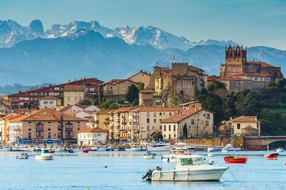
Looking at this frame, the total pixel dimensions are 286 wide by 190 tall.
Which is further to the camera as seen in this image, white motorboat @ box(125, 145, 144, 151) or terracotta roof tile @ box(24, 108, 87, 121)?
terracotta roof tile @ box(24, 108, 87, 121)

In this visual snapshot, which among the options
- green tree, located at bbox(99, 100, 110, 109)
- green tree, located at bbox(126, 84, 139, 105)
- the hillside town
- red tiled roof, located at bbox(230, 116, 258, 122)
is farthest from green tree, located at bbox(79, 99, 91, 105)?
red tiled roof, located at bbox(230, 116, 258, 122)

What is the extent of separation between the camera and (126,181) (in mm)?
68938

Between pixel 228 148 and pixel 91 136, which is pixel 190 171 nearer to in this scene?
pixel 228 148

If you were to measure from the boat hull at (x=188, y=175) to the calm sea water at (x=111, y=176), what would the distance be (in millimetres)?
576

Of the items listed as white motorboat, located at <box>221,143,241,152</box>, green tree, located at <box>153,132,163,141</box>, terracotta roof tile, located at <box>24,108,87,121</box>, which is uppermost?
terracotta roof tile, located at <box>24,108,87,121</box>

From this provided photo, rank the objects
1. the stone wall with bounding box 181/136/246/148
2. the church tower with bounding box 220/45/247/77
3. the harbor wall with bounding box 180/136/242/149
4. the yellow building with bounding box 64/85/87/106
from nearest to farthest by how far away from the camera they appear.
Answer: the harbor wall with bounding box 180/136/242/149 < the stone wall with bounding box 181/136/246/148 < the church tower with bounding box 220/45/247/77 < the yellow building with bounding box 64/85/87/106

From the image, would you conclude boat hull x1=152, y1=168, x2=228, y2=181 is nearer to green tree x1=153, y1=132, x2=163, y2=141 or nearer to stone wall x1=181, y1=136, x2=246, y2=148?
stone wall x1=181, y1=136, x2=246, y2=148

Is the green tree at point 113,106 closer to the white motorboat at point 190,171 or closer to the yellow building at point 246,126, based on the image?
the yellow building at point 246,126

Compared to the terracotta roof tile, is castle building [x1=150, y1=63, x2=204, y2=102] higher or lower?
higher

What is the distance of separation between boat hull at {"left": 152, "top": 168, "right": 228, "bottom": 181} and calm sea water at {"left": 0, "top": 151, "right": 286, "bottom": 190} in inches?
22.7

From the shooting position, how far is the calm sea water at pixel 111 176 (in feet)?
210

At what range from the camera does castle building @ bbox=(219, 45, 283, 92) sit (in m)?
164

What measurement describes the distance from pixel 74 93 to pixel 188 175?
124334 millimetres

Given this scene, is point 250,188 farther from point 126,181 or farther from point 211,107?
point 211,107
